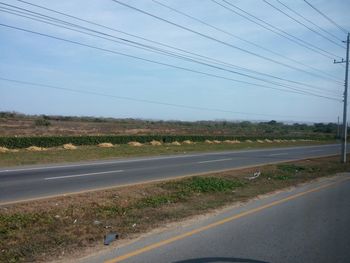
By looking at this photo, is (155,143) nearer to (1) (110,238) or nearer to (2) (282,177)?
(2) (282,177)

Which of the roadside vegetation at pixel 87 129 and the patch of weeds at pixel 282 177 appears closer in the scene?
the patch of weeds at pixel 282 177

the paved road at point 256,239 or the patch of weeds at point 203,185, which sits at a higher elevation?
the paved road at point 256,239

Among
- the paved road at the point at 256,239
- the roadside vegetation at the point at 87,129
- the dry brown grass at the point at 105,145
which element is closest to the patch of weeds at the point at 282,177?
the paved road at the point at 256,239

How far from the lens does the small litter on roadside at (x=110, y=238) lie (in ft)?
24.2

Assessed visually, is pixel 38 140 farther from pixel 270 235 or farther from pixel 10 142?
pixel 270 235

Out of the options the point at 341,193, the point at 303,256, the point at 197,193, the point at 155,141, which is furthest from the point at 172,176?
the point at 155,141

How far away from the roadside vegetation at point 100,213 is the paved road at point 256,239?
62 cm

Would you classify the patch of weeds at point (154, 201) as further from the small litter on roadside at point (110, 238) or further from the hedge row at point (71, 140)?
the hedge row at point (71, 140)

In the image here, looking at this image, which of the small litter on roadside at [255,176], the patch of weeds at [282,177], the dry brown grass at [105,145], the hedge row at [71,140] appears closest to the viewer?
the small litter on roadside at [255,176]

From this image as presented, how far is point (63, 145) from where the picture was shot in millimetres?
38375

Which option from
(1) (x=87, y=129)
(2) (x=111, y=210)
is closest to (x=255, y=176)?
(2) (x=111, y=210)

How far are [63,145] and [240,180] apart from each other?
24337mm

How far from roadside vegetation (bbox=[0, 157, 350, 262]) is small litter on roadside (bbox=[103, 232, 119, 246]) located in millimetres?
99

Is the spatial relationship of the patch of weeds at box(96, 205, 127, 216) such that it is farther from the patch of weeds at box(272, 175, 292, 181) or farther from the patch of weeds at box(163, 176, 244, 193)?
the patch of weeds at box(272, 175, 292, 181)
